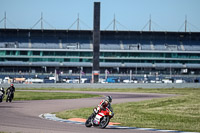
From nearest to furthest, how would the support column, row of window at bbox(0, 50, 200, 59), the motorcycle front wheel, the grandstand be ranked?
the motorcycle front wheel < the support column < row of window at bbox(0, 50, 200, 59) < the grandstand

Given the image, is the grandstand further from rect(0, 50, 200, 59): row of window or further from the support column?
the support column

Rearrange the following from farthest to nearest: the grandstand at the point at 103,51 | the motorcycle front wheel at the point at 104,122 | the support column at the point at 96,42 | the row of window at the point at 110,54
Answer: the grandstand at the point at 103,51 < the row of window at the point at 110,54 < the support column at the point at 96,42 < the motorcycle front wheel at the point at 104,122

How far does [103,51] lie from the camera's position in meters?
119

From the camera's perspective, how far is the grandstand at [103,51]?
118375 mm

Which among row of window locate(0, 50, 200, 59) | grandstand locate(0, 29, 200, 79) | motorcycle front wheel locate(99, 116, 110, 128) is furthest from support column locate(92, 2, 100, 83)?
motorcycle front wheel locate(99, 116, 110, 128)

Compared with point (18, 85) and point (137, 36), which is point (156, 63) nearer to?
point (137, 36)

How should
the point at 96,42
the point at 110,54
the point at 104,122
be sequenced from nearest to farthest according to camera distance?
1. the point at 104,122
2. the point at 96,42
3. the point at 110,54

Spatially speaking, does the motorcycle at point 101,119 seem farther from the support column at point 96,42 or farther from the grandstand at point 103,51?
the grandstand at point 103,51

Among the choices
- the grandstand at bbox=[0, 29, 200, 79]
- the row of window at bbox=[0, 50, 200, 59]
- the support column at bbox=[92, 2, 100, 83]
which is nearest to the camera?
the support column at bbox=[92, 2, 100, 83]

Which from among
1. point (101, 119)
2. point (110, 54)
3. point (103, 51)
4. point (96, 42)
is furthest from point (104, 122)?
point (110, 54)

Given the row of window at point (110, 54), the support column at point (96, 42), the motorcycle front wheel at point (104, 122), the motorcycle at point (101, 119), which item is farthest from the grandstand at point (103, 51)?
the motorcycle front wheel at point (104, 122)

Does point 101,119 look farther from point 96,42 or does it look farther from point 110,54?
point 110,54

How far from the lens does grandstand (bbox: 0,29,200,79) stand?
118 metres

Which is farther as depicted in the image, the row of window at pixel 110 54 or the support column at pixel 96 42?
the row of window at pixel 110 54
